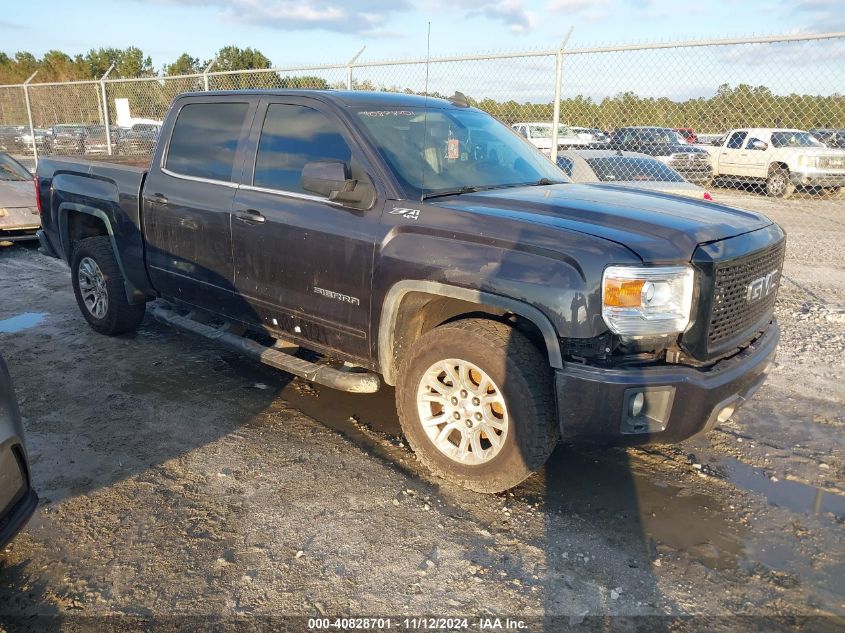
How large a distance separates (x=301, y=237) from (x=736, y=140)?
56.3 ft

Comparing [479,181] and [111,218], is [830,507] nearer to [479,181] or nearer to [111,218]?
[479,181]

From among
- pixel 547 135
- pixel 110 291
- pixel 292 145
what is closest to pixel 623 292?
pixel 292 145

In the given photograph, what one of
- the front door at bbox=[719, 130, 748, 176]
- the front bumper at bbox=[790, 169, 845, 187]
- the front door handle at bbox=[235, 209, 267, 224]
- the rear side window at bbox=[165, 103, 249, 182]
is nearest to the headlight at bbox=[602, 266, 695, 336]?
the front door handle at bbox=[235, 209, 267, 224]

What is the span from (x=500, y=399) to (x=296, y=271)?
61.5 inches

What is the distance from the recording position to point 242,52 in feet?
137

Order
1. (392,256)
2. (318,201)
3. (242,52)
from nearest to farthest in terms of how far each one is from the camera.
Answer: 1. (392,256)
2. (318,201)
3. (242,52)

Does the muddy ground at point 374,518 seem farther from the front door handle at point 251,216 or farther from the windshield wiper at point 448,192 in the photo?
the windshield wiper at point 448,192

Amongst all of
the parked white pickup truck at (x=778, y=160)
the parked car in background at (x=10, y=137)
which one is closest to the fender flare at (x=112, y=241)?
the parked white pickup truck at (x=778, y=160)

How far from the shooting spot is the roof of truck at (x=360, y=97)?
410 centimetres

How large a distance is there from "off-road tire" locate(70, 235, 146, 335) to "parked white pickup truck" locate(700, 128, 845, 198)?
14.7 meters

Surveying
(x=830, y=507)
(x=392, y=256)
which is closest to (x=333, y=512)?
(x=392, y=256)

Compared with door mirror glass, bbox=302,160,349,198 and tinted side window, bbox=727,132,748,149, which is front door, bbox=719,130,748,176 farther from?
door mirror glass, bbox=302,160,349,198

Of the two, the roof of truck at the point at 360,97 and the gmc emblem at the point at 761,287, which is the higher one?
the roof of truck at the point at 360,97

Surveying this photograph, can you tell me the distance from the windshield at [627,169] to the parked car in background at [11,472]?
862 centimetres
